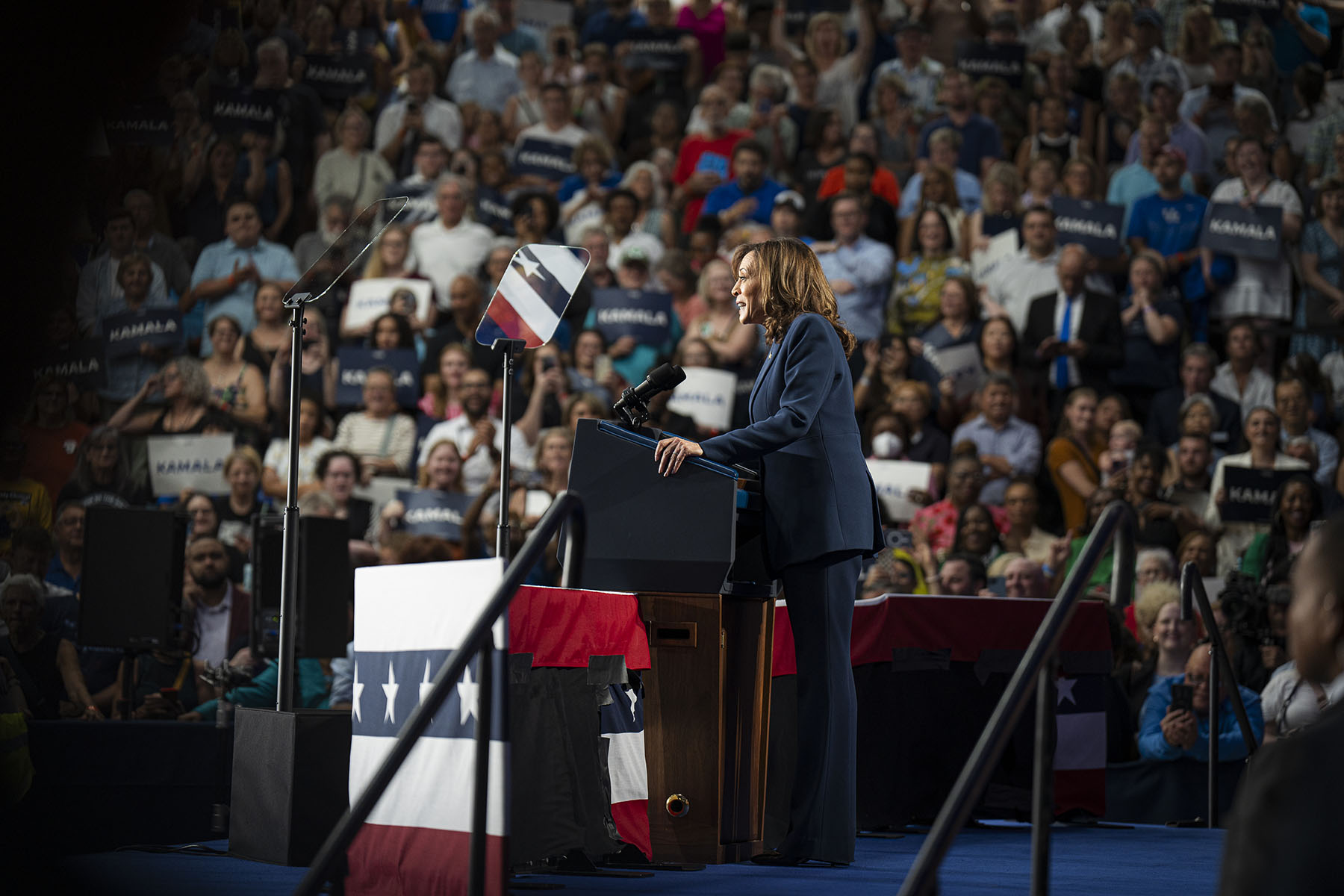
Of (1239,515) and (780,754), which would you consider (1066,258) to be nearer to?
(1239,515)

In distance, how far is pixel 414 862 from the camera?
162 inches

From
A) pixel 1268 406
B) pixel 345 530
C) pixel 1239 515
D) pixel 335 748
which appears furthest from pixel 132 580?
pixel 1268 406

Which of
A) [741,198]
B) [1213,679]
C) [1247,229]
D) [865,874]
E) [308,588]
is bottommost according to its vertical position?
[865,874]

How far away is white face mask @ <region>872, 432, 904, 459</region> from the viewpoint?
31.3 ft

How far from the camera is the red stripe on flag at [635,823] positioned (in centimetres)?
477

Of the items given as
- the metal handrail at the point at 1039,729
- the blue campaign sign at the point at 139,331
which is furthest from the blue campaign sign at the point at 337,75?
the metal handrail at the point at 1039,729

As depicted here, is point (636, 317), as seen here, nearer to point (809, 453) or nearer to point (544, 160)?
point (544, 160)

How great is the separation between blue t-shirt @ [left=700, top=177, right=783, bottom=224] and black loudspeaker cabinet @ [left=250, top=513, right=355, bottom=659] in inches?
199

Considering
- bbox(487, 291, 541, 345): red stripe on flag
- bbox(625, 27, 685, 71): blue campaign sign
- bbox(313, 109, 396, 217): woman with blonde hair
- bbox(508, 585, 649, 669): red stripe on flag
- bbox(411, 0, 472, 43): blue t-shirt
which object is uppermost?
bbox(411, 0, 472, 43): blue t-shirt

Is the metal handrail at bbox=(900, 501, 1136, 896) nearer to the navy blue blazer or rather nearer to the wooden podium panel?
the navy blue blazer

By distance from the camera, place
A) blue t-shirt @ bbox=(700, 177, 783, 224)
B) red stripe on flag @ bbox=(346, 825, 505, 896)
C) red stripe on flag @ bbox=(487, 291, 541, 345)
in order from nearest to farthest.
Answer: red stripe on flag @ bbox=(346, 825, 505, 896)
red stripe on flag @ bbox=(487, 291, 541, 345)
blue t-shirt @ bbox=(700, 177, 783, 224)

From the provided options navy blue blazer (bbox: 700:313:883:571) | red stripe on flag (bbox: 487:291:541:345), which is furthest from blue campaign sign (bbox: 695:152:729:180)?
navy blue blazer (bbox: 700:313:883:571)

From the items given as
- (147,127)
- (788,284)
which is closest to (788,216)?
(147,127)

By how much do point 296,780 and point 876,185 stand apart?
767cm
